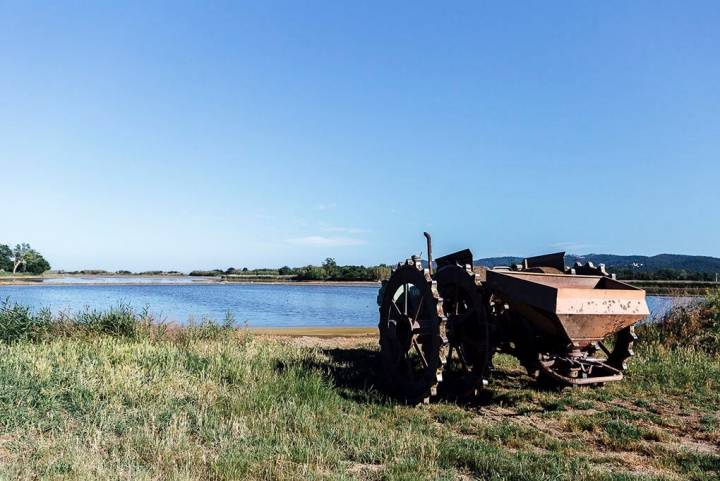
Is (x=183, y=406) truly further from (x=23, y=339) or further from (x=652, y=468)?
(x=23, y=339)

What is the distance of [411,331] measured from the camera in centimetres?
895

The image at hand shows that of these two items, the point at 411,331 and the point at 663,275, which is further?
the point at 663,275

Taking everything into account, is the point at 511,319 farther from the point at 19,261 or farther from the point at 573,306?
the point at 19,261

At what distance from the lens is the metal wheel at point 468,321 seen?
8305 millimetres

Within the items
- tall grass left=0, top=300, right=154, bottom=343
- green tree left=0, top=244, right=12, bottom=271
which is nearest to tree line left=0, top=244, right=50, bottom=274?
green tree left=0, top=244, right=12, bottom=271

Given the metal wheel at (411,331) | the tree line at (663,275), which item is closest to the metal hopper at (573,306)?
the metal wheel at (411,331)

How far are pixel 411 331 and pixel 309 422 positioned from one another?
275cm

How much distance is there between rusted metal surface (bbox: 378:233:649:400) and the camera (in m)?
7.51

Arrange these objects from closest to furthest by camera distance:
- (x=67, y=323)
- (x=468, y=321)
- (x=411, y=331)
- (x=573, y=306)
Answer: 1. (x=573, y=306)
2. (x=411, y=331)
3. (x=468, y=321)
4. (x=67, y=323)

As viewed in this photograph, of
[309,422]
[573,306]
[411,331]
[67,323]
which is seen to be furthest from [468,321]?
[67,323]

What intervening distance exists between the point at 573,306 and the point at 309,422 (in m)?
3.71

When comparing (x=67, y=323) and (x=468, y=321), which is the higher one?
(x=468, y=321)

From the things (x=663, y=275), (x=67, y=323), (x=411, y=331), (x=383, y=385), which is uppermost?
(x=663, y=275)

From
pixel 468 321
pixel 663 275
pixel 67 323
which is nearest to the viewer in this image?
pixel 468 321
